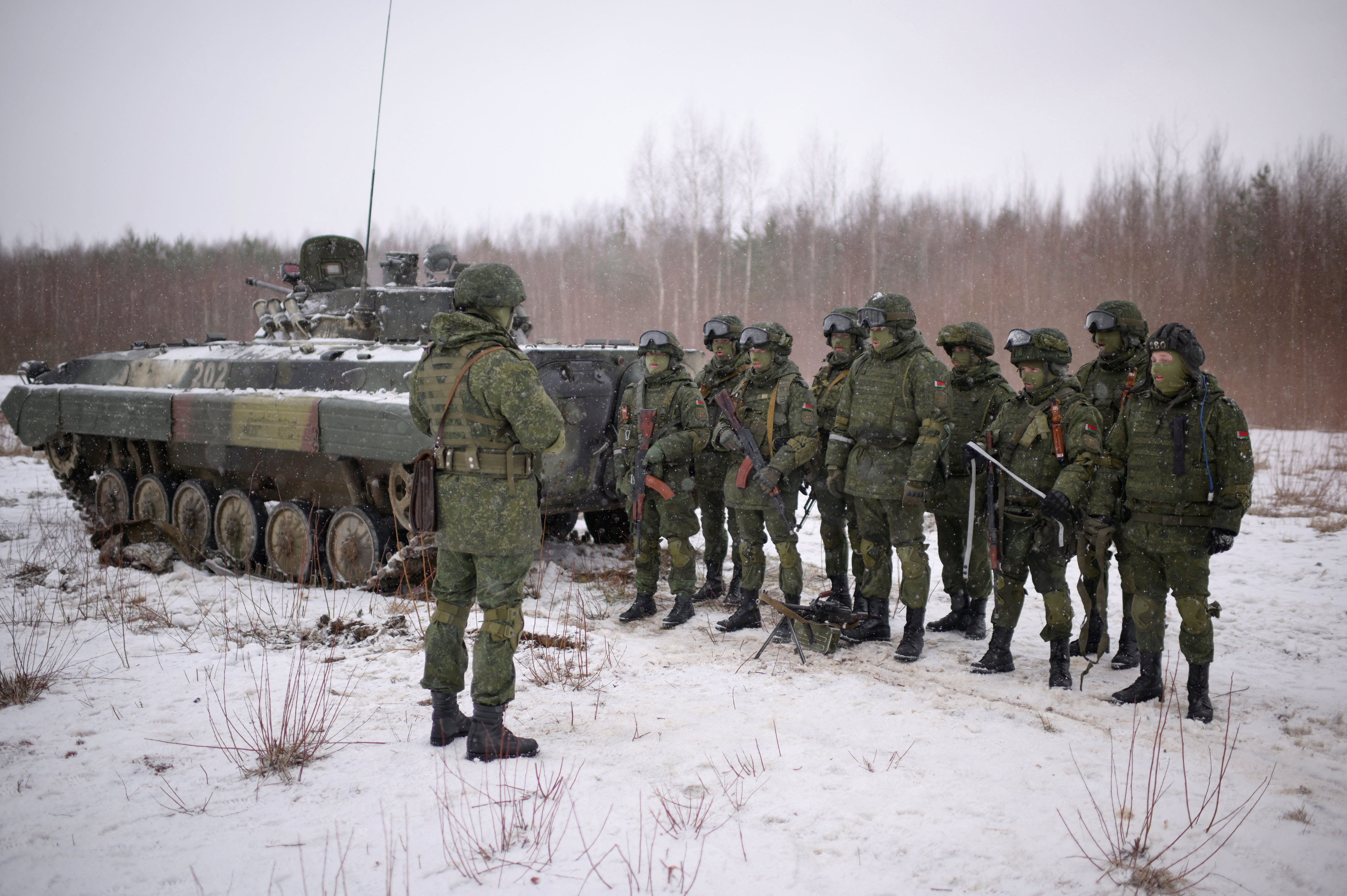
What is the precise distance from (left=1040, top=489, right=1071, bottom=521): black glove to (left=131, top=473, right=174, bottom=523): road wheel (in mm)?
8314

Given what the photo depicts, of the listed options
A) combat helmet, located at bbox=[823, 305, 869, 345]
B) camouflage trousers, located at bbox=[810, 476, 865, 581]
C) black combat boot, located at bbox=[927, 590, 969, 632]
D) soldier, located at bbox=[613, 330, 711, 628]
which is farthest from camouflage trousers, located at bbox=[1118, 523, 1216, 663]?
soldier, located at bbox=[613, 330, 711, 628]

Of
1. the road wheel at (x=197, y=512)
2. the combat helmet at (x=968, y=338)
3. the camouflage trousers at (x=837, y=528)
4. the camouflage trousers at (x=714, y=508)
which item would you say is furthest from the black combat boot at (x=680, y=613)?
the road wheel at (x=197, y=512)

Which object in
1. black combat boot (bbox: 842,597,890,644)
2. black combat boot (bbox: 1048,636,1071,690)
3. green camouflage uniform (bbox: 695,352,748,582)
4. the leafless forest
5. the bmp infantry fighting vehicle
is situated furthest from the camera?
the leafless forest

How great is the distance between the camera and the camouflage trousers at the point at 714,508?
6.46 meters

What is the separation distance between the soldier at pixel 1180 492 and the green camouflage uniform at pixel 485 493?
9.43 feet

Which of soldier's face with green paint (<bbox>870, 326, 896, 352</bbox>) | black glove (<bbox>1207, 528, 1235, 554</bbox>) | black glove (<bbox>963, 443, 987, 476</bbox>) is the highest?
soldier's face with green paint (<bbox>870, 326, 896, 352</bbox>)

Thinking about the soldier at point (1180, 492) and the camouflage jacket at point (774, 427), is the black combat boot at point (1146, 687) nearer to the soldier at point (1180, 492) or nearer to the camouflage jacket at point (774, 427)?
the soldier at point (1180, 492)

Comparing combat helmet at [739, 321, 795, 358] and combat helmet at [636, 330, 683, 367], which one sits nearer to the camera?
combat helmet at [739, 321, 795, 358]

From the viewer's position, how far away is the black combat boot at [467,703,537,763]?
12.4ft

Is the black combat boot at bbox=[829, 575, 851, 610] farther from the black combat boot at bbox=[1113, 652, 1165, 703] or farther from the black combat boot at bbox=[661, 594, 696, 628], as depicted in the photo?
the black combat boot at bbox=[1113, 652, 1165, 703]

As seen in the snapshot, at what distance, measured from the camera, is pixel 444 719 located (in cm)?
391

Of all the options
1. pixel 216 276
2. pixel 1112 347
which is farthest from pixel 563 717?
pixel 216 276

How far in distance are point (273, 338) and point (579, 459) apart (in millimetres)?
4327

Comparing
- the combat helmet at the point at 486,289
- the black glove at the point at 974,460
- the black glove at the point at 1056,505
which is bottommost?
the black glove at the point at 1056,505
